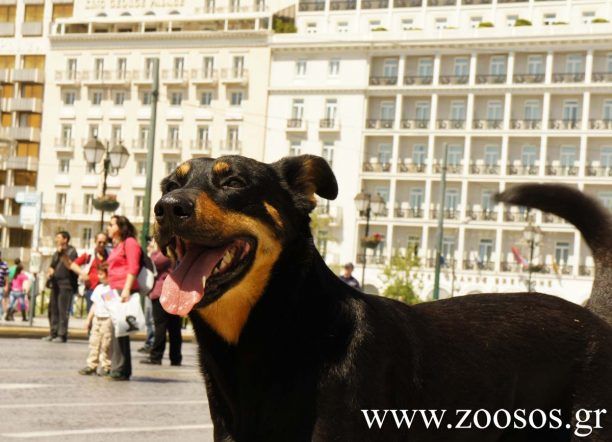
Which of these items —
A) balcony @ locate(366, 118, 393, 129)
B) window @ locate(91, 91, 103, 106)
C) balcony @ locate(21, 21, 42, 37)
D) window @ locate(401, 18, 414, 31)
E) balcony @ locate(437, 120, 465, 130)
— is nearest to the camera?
balcony @ locate(437, 120, 465, 130)

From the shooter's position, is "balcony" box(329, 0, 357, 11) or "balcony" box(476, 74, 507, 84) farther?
"balcony" box(329, 0, 357, 11)

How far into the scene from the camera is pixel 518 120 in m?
86.2

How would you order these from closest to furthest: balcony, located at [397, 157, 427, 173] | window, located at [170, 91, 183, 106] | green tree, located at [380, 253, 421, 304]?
1. green tree, located at [380, 253, 421, 304]
2. balcony, located at [397, 157, 427, 173]
3. window, located at [170, 91, 183, 106]

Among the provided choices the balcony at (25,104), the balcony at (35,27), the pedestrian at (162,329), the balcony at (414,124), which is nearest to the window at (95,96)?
the balcony at (25,104)

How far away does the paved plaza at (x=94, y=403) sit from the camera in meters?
9.03

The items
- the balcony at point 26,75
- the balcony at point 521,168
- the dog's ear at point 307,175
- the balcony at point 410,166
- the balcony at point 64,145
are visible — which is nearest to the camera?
the dog's ear at point 307,175

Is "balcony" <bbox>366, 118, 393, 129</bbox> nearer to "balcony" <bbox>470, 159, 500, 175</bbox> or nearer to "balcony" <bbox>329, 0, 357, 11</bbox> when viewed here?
"balcony" <bbox>470, 159, 500, 175</bbox>

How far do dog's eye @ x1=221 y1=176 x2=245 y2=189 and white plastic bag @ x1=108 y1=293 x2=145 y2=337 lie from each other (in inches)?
369

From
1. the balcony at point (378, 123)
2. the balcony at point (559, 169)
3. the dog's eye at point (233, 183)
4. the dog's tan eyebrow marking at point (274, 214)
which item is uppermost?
the balcony at point (378, 123)

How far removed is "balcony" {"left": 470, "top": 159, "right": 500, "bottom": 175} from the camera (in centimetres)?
8625

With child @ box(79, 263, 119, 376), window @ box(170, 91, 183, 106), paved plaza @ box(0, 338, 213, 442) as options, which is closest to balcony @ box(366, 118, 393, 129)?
window @ box(170, 91, 183, 106)

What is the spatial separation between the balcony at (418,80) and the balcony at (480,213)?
912 centimetres

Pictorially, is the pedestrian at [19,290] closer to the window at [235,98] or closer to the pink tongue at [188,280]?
the pink tongue at [188,280]

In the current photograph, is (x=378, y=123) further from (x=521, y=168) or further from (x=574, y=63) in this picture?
(x=574, y=63)
